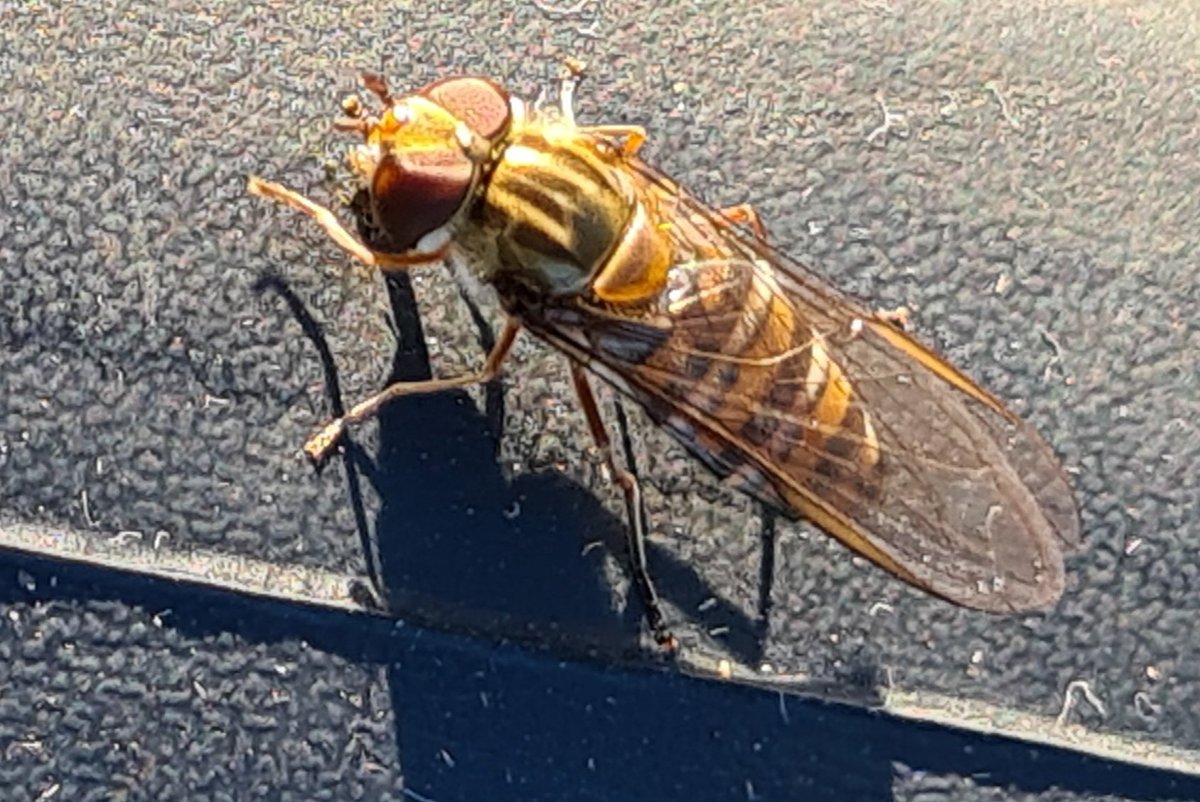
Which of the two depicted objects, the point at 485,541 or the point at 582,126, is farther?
the point at 582,126

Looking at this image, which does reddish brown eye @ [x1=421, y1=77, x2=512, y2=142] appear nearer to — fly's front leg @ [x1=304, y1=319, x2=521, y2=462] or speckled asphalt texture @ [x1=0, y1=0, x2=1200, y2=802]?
speckled asphalt texture @ [x1=0, y1=0, x2=1200, y2=802]

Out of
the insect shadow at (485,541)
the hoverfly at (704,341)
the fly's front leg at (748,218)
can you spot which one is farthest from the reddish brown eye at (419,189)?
the fly's front leg at (748,218)

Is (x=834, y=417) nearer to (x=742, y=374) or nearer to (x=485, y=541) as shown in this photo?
(x=742, y=374)

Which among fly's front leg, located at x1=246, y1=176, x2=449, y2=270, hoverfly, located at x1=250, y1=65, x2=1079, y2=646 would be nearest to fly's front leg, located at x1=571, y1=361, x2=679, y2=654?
hoverfly, located at x1=250, y1=65, x2=1079, y2=646

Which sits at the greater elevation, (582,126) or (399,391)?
(582,126)

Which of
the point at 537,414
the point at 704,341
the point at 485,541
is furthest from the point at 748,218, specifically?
the point at 485,541

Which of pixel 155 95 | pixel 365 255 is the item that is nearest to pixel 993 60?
pixel 365 255
